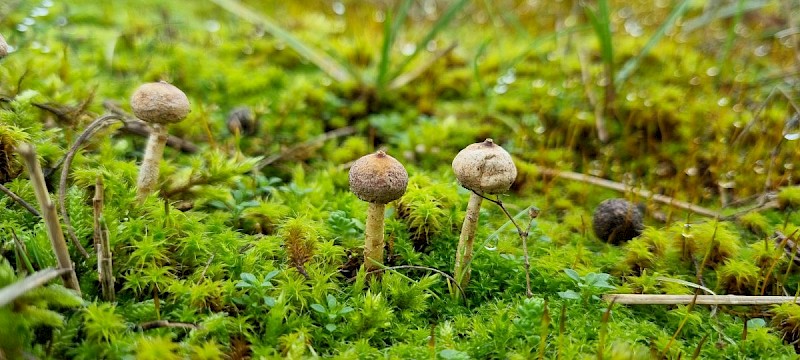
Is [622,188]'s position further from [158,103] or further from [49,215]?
[49,215]

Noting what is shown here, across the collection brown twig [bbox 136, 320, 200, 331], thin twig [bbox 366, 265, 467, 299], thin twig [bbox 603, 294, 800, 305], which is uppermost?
thin twig [bbox 366, 265, 467, 299]

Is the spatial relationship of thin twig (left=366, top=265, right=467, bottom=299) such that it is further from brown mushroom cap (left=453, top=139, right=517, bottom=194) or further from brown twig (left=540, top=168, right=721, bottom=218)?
brown twig (left=540, top=168, right=721, bottom=218)

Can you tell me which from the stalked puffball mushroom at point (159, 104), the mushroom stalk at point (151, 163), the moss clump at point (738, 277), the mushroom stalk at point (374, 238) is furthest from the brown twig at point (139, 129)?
the moss clump at point (738, 277)

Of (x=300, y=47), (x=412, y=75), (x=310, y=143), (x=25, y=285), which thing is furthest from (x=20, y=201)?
(x=412, y=75)

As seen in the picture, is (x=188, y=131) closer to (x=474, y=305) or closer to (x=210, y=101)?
(x=210, y=101)

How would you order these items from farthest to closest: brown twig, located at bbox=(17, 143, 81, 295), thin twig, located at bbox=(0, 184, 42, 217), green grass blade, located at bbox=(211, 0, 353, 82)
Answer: green grass blade, located at bbox=(211, 0, 353, 82), thin twig, located at bbox=(0, 184, 42, 217), brown twig, located at bbox=(17, 143, 81, 295)

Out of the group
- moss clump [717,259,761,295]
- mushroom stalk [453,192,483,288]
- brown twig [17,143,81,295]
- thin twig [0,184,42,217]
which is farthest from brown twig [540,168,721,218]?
thin twig [0,184,42,217]

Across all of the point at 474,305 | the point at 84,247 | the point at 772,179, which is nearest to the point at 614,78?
the point at 772,179
